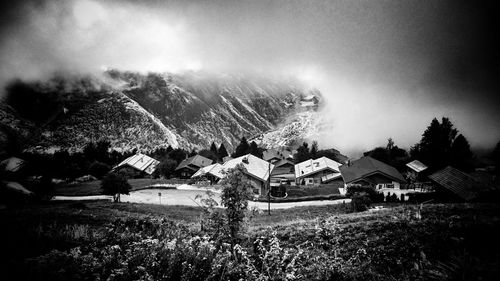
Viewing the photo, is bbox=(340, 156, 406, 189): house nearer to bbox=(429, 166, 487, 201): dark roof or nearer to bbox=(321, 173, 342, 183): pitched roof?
bbox=(321, 173, 342, 183): pitched roof

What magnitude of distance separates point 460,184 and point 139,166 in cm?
9492

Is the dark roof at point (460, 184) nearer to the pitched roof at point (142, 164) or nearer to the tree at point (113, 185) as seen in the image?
the tree at point (113, 185)

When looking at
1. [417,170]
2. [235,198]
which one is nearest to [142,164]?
[235,198]

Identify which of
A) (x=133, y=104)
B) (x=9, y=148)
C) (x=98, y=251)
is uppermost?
(x=133, y=104)

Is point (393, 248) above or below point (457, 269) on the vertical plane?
below

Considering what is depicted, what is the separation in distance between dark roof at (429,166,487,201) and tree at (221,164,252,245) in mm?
26281

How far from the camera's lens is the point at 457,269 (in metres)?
3.81

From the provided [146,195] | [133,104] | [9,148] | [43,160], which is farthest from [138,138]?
[9,148]

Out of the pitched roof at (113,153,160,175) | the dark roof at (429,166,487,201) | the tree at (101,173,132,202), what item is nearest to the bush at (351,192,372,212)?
the dark roof at (429,166,487,201)

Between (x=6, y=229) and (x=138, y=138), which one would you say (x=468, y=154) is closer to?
(x=6, y=229)

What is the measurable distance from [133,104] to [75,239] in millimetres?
210132

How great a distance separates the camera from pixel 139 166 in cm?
9144

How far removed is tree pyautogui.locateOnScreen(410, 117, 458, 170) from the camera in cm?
6009

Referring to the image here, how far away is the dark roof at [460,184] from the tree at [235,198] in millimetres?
26281
